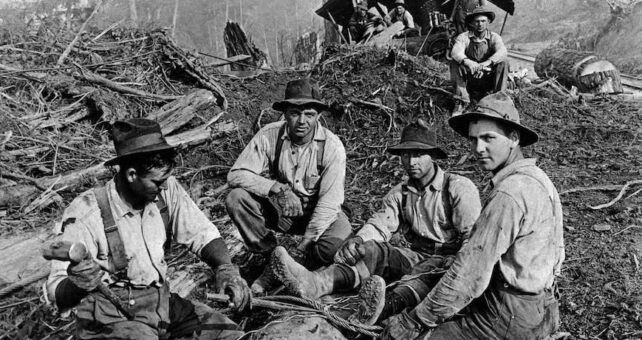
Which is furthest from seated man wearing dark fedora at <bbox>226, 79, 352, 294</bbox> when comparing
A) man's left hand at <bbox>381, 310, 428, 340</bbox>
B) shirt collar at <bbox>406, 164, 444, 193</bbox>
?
man's left hand at <bbox>381, 310, 428, 340</bbox>

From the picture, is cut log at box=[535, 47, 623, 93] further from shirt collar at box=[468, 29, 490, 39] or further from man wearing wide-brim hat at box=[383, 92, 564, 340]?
man wearing wide-brim hat at box=[383, 92, 564, 340]

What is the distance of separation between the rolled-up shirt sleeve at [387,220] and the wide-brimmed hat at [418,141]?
34 centimetres

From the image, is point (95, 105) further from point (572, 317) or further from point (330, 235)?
point (572, 317)

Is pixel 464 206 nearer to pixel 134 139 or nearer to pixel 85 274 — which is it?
pixel 134 139

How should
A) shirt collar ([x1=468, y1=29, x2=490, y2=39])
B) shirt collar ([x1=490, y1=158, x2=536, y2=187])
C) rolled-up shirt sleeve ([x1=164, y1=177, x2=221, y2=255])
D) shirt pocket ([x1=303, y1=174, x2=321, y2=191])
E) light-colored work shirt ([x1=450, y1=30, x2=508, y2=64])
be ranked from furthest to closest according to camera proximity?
shirt collar ([x1=468, y1=29, x2=490, y2=39]) < light-colored work shirt ([x1=450, y1=30, x2=508, y2=64]) < shirt pocket ([x1=303, y1=174, x2=321, y2=191]) < rolled-up shirt sleeve ([x1=164, y1=177, x2=221, y2=255]) < shirt collar ([x1=490, y1=158, x2=536, y2=187])

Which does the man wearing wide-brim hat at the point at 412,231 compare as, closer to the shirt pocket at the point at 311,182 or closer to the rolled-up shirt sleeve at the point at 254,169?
the shirt pocket at the point at 311,182

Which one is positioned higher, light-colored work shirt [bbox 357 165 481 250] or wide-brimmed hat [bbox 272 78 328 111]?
wide-brimmed hat [bbox 272 78 328 111]

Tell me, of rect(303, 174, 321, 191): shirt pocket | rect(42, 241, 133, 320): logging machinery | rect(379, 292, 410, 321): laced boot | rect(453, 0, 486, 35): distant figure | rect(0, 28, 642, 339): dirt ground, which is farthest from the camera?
rect(453, 0, 486, 35): distant figure

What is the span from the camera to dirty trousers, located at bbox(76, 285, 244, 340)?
8.68 ft

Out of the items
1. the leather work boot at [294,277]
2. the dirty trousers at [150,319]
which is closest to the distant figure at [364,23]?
the leather work boot at [294,277]

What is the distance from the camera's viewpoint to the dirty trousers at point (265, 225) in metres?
3.92

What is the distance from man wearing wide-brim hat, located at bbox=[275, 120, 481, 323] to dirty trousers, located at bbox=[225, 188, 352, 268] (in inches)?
11.1

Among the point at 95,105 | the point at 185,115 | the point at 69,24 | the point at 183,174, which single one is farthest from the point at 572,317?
the point at 69,24

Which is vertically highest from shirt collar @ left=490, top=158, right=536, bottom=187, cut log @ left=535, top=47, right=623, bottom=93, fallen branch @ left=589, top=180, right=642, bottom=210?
shirt collar @ left=490, top=158, right=536, bottom=187
